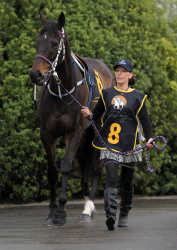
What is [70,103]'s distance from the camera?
842 centimetres

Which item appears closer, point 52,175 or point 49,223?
point 49,223

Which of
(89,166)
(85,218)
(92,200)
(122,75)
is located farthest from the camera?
(89,166)

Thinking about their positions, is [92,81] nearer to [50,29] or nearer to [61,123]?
[61,123]

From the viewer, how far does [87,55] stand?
1138 cm

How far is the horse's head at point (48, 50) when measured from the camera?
7.60 m

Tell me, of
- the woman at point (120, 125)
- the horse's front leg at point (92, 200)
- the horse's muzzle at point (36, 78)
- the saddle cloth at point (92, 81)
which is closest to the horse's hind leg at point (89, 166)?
the horse's front leg at point (92, 200)

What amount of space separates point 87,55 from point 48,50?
3521 millimetres

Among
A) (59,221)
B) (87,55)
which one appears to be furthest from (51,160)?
(87,55)

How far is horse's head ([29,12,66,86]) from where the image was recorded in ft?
24.9

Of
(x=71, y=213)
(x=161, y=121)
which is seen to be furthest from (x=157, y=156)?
(x=71, y=213)

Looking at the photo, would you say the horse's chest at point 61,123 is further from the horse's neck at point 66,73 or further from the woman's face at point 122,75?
the woman's face at point 122,75

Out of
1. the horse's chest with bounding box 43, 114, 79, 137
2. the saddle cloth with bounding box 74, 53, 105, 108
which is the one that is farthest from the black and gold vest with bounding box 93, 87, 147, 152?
the saddle cloth with bounding box 74, 53, 105, 108

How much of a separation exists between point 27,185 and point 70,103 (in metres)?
2.71

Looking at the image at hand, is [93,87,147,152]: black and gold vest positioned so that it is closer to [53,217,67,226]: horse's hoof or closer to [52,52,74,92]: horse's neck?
[53,217,67,226]: horse's hoof
